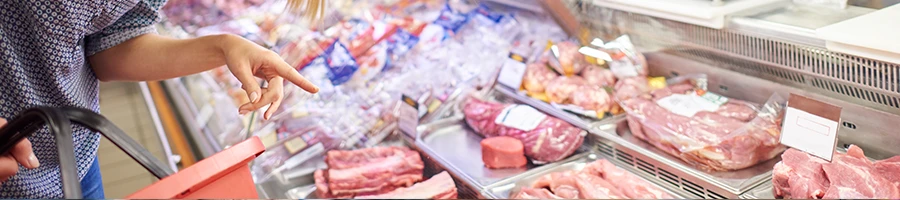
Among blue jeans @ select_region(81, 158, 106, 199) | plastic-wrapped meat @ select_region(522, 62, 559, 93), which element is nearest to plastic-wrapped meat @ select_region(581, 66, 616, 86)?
plastic-wrapped meat @ select_region(522, 62, 559, 93)

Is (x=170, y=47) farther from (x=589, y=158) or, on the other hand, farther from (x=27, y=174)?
(x=589, y=158)

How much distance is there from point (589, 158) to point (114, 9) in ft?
5.14

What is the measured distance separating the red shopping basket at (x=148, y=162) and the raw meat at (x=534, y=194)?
3.59ft

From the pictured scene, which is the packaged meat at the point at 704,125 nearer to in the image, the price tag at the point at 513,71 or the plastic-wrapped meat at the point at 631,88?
the plastic-wrapped meat at the point at 631,88

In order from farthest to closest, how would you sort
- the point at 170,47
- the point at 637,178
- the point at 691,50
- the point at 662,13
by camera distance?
1. the point at 691,50
2. the point at 662,13
3. the point at 637,178
4. the point at 170,47

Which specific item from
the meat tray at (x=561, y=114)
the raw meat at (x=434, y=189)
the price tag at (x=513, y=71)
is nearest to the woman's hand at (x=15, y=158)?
the raw meat at (x=434, y=189)

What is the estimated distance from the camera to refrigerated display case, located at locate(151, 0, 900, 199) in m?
1.89

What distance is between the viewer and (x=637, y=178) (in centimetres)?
210

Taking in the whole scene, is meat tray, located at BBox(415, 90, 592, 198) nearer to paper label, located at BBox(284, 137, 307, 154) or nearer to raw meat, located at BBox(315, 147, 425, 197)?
raw meat, located at BBox(315, 147, 425, 197)

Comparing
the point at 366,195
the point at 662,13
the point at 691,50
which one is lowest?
the point at 366,195

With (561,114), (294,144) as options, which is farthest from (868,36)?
(294,144)

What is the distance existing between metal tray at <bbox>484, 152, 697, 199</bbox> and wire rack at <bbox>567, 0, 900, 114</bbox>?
461 millimetres

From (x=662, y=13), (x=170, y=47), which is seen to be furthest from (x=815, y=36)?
(x=170, y=47)

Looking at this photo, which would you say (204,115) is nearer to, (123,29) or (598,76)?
(123,29)
